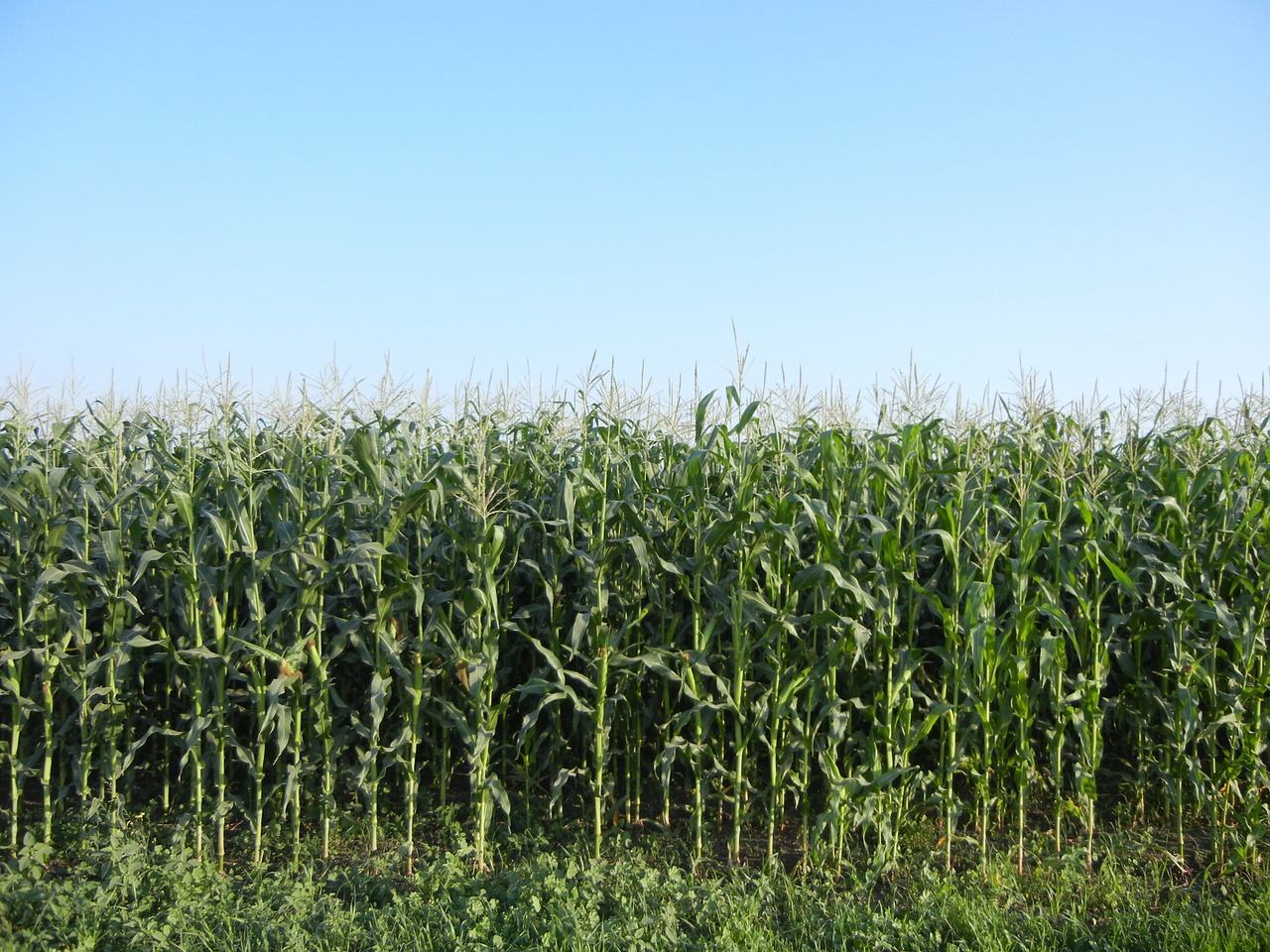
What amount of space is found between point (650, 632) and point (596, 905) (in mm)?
1723

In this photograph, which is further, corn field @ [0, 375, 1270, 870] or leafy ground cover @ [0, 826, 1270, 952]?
corn field @ [0, 375, 1270, 870]

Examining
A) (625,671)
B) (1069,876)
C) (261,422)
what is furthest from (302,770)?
(1069,876)

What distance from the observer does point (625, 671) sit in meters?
5.40

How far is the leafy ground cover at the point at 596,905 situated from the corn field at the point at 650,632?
0.25 metres

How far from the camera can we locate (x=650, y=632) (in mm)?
5867

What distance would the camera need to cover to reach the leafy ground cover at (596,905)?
14.4 ft

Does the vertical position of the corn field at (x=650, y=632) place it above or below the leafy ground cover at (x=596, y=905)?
above

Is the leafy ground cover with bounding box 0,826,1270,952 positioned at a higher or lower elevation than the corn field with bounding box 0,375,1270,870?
lower

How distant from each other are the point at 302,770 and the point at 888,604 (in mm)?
3505

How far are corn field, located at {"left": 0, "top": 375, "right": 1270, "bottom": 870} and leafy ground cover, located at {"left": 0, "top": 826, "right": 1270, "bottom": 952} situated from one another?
25 cm

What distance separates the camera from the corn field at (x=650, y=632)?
207 inches

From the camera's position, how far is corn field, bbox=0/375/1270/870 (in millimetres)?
5266

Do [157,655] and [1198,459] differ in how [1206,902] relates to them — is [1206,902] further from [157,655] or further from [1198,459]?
[157,655]

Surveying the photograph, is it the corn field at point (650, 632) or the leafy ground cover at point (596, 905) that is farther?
the corn field at point (650, 632)
